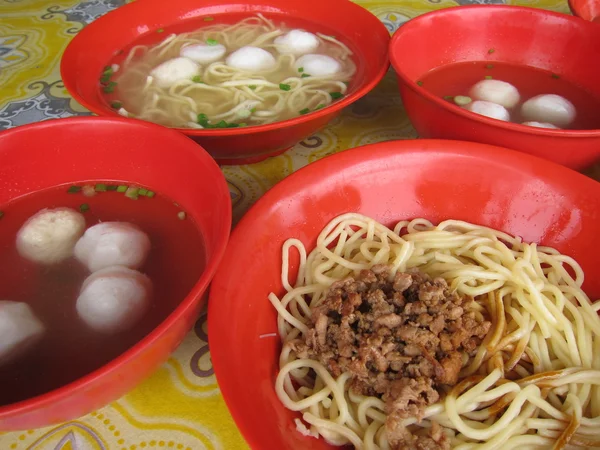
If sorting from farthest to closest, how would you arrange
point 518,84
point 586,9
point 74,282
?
point 586,9, point 518,84, point 74,282

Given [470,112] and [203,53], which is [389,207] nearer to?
[470,112]

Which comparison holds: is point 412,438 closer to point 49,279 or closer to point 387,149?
point 387,149

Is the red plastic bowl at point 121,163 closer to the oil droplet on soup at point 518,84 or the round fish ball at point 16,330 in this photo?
the round fish ball at point 16,330

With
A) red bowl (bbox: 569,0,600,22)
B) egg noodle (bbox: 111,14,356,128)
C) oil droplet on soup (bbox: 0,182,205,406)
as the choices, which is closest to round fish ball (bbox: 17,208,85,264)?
oil droplet on soup (bbox: 0,182,205,406)

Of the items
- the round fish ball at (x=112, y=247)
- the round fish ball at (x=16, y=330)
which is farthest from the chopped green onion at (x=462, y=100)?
the round fish ball at (x=16, y=330)

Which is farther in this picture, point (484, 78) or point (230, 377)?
point (484, 78)

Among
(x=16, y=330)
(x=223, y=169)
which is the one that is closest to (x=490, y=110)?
(x=223, y=169)

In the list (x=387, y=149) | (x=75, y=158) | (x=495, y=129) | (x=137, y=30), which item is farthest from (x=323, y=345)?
(x=137, y=30)
